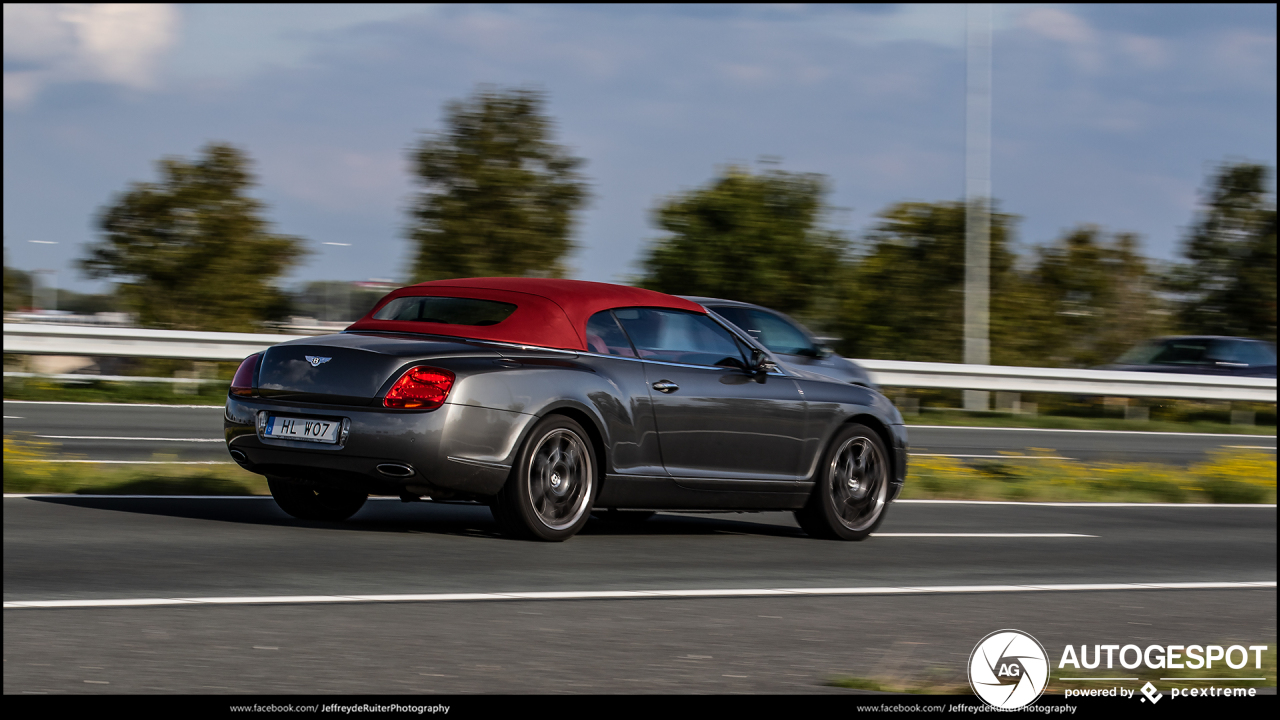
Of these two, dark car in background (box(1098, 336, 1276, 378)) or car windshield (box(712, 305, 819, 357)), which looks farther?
dark car in background (box(1098, 336, 1276, 378))

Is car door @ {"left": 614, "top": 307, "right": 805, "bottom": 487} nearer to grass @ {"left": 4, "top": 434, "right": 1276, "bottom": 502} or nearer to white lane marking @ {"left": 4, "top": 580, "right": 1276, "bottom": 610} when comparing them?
white lane marking @ {"left": 4, "top": 580, "right": 1276, "bottom": 610}

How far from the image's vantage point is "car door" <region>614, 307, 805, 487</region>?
9.44 m

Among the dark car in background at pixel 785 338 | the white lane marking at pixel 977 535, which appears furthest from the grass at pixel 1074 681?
the dark car in background at pixel 785 338

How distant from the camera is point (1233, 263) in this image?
45000 mm

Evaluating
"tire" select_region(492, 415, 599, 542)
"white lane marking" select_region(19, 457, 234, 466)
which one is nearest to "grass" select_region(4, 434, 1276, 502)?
"white lane marking" select_region(19, 457, 234, 466)

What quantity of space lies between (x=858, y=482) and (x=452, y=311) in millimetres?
2869

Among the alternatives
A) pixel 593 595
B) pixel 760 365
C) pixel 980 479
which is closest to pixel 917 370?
pixel 980 479

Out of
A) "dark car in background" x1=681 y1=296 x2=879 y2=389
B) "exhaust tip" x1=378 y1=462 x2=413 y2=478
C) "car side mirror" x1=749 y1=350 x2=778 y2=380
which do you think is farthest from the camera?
"dark car in background" x1=681 y1=296 x2=879 y2=389

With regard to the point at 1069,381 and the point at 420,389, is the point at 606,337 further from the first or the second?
the point at 1069,381

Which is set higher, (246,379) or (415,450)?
(246,379)

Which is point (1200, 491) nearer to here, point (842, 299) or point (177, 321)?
point (842, 299)

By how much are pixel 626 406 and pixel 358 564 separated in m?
1.89

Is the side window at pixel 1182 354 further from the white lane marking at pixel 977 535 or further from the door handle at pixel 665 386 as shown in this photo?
the door handle at pixel 665 386

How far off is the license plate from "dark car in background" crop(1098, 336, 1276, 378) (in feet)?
78.3
